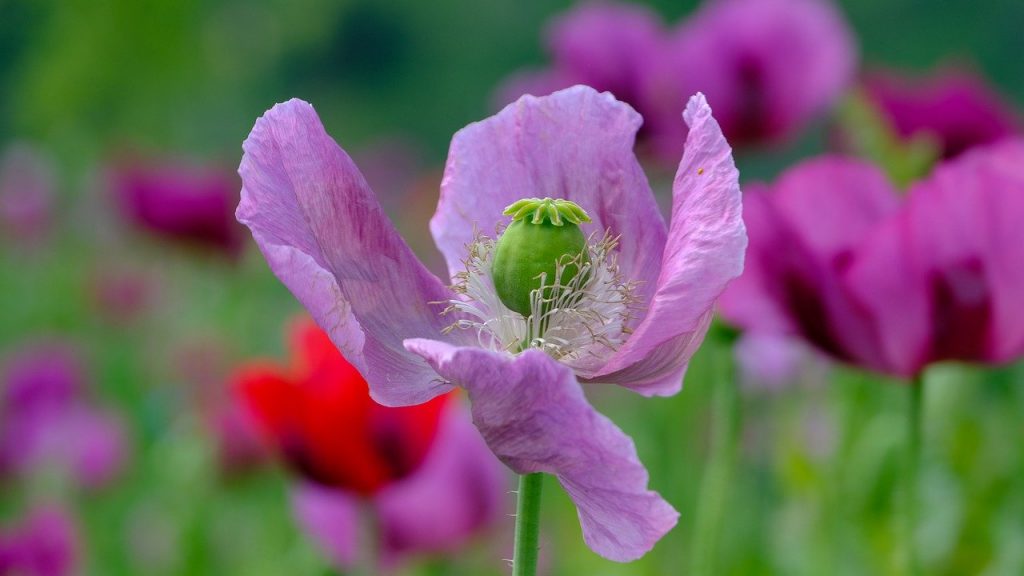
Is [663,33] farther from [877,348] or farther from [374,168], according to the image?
[374,168]

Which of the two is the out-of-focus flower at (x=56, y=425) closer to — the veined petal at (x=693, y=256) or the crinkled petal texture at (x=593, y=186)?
the crinkled petal texture at (x=593, y=186)

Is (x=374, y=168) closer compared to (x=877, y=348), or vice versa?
(x=877, y=348)

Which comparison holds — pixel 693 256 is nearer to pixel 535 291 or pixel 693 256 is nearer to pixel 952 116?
pixel 535 291

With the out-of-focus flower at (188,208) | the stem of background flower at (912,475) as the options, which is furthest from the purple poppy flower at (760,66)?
the out-of-focus flower at (188,208)

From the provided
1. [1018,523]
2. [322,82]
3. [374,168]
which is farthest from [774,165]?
[1018,523]

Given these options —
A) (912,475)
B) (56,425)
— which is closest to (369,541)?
(912,475)

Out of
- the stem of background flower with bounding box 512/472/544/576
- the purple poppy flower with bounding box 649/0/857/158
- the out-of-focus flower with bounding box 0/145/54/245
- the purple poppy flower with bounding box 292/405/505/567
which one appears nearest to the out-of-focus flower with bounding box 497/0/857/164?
the purple poppy flower with bounding box 649/0/857/158

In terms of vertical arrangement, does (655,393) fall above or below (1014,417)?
above
